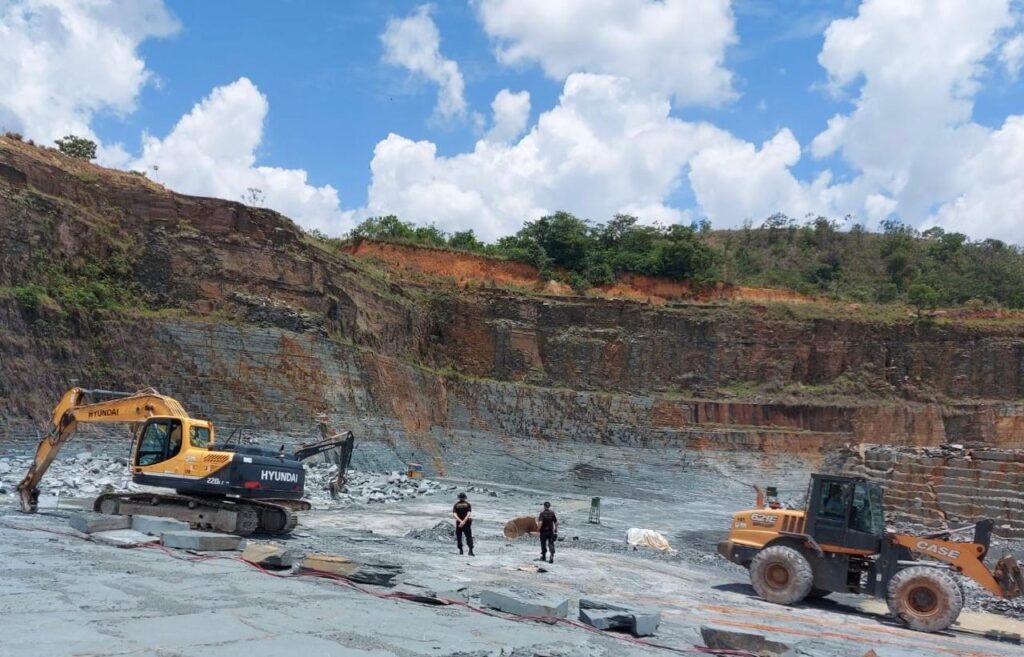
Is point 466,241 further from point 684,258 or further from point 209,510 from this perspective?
point 209,510

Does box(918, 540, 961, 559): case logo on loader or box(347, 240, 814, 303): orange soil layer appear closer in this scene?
box(918, 540, 961, 559): case logo on loader

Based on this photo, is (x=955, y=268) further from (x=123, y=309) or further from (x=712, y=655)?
(x=712, y=655)

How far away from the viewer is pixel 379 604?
379 inches

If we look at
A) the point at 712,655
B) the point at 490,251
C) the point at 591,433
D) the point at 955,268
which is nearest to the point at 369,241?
the point at 490,251

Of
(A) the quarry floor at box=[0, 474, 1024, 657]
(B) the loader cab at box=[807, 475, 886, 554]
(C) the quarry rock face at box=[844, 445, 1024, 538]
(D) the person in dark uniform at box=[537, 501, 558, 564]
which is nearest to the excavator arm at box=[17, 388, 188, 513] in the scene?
(A) the quarry floor at box=[0, 474, 1024, 657]

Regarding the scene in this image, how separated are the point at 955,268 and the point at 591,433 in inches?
1574

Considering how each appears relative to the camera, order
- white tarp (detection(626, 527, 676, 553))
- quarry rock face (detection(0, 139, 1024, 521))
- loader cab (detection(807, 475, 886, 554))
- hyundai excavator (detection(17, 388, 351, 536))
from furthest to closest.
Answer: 1. quarry rock face (detection(0, 139, 1024, 521))
2. white tarp (detection(626, 527, 676, 553))
3. hyundai excavator (detection(17, 388, 351, 536))
4. loader cab (detection(807, 475, 886, 554))

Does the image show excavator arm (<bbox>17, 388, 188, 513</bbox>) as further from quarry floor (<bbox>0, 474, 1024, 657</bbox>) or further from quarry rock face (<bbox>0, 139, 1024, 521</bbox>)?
quarry rock face (<bbox>0, 139, 1024, 521</bbox>)

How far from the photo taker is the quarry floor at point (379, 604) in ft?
24.3

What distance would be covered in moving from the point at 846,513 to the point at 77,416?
13.5 m

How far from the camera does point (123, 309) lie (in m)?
27.6

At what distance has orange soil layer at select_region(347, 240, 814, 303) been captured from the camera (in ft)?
155

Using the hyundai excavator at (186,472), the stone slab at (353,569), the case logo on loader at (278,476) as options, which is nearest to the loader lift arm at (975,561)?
the stone slab at (353,569)

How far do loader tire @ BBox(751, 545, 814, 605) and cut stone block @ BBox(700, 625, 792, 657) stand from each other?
484 cm
